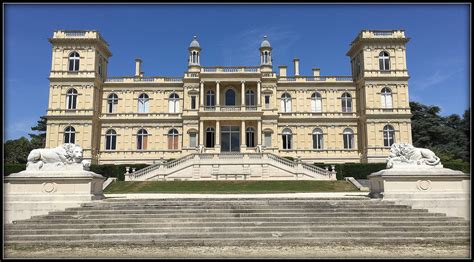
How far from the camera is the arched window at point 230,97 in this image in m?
46.1

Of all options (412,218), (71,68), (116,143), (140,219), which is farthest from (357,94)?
(140,219)

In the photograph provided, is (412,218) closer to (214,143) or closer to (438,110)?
(214,143)

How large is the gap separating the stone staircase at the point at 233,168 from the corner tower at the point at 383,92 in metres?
10.7

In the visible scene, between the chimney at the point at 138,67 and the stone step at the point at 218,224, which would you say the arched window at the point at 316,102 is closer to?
the chimney at the point at 138,67

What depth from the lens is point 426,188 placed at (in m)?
14.4

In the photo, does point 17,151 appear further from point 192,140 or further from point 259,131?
point 259,131

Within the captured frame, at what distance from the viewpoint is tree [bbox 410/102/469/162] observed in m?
49.4

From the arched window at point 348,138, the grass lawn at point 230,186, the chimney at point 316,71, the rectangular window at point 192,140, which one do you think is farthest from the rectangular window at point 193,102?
the arched window at point 348,138

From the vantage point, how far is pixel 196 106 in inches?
1778

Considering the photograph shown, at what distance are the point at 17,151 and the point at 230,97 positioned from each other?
30.4 m

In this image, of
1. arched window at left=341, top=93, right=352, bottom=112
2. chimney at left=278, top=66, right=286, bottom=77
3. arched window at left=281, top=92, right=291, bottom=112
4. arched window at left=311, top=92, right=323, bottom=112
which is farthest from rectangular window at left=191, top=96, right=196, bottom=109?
arched window at left=341, top=93, right=352, bottom=112

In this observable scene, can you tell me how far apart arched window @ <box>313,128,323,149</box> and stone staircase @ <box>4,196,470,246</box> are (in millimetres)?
31374

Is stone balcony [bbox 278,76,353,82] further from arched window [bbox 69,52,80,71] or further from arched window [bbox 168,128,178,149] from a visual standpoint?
arched window [bbox 69,52,80,71]

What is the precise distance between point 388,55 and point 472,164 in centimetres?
3692
